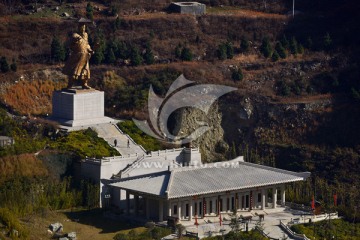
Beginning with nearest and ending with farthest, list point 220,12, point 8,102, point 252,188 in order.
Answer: point 252,188 → point 8,102 → point 220,12

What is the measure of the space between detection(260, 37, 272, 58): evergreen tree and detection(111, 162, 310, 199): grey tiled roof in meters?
20.6

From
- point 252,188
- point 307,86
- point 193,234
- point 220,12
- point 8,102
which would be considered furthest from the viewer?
point 220,12

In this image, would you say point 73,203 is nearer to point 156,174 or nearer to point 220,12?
point 156,174

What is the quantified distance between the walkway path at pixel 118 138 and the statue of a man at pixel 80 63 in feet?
8.65

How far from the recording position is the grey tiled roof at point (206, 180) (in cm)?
8238

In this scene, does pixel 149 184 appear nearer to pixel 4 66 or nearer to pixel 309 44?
pixel 4 66

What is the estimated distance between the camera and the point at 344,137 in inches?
3939

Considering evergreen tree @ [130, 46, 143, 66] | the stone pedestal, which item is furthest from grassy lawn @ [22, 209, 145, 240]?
evergreen tree @ [130, 46, 143, 66]

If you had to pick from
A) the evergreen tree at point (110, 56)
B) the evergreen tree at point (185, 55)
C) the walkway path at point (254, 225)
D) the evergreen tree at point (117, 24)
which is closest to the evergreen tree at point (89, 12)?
the evergreen tree at point (117, 24)

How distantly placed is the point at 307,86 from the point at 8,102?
2013 centimetres

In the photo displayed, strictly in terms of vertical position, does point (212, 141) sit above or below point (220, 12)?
below

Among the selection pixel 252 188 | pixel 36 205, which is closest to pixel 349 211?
pixel 252 188

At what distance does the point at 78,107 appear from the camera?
301 feet

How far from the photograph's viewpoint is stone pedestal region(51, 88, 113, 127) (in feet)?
301
